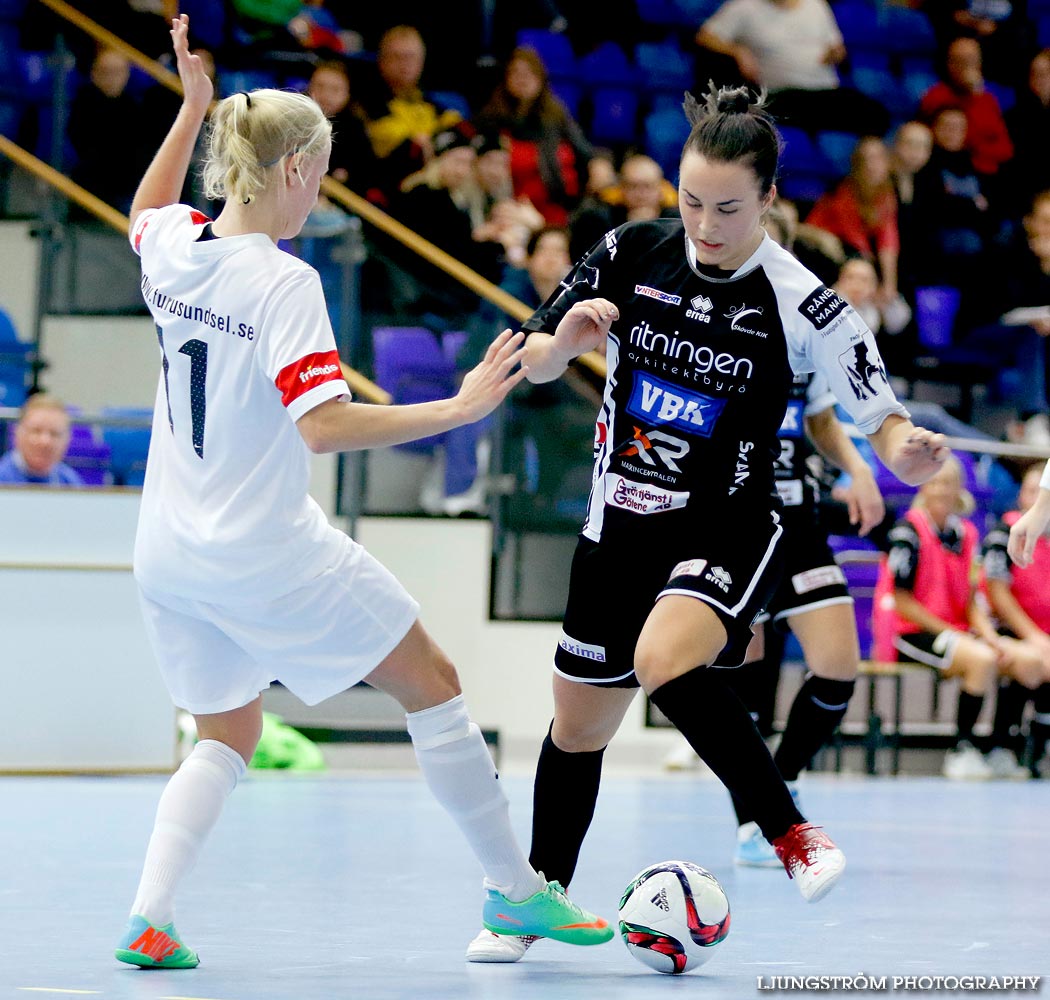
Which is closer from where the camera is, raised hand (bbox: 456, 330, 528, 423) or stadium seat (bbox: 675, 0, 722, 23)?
raised hand (bbox: 456, 330, 528, 423)

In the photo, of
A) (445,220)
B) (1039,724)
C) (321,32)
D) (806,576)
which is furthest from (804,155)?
(806,576)

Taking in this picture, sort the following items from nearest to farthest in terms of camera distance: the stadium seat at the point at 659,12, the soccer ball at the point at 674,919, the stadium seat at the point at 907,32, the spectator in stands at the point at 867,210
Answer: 1. the soccer ball at the point at 674,919
2. the spectator in stands at the point at 867,210
3. the stadium seat at the point at 659,12
4. the stadium seat at the point at 907,32

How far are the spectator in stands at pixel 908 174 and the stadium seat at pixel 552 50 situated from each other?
2486 mm

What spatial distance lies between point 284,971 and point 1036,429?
8264 mm

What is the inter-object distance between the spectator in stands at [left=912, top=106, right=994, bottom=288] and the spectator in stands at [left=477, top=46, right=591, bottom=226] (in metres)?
2.66

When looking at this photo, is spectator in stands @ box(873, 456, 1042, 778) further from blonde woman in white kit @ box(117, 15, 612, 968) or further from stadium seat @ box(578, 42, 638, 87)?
blonde woman in white kit @ box(117, 15, 612, 968)

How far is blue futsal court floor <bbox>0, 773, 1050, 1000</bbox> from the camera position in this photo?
2977 millimetres

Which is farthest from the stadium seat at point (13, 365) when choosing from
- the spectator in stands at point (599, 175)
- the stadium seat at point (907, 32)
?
the stadium seat at point (907, 32)

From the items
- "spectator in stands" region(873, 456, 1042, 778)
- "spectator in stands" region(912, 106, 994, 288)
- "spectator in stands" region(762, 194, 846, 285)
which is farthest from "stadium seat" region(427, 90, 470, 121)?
"spectator in stands" region(873, 456, 1042, 778)

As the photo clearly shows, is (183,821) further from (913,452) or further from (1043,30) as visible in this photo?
(1043,30)

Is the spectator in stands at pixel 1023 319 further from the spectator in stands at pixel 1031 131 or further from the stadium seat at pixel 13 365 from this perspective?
the stadium seat at pixel 13 365

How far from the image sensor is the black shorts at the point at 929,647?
8539mm

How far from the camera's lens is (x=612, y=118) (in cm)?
1254

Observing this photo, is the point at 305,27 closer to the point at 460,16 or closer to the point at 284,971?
the point at 460,16
